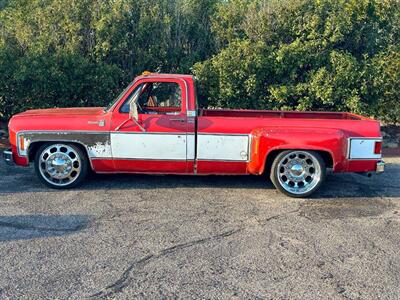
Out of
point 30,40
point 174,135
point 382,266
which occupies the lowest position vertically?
point 382,266

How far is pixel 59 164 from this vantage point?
668 centimetres

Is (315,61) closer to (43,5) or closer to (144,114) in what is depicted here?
(144,114)

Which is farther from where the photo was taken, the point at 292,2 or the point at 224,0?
the point at 224,0

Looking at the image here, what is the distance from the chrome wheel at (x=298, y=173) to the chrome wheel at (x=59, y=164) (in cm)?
297

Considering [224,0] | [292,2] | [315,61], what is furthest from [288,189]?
[224,0]

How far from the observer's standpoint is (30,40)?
1011 cm

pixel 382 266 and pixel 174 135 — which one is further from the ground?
pixel 174 135

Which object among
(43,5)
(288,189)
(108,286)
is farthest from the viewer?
(43,5)

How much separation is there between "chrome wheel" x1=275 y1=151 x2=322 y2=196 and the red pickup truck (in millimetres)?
14

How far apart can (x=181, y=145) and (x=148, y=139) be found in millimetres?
486

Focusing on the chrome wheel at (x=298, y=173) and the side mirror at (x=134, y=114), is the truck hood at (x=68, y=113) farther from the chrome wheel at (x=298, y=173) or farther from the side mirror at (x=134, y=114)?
the chrome wheel at (x=298, y=173)

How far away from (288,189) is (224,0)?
20.1 ft

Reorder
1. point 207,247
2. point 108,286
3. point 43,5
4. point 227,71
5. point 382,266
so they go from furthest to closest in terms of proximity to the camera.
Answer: point 43,5 → point 227,71 → point 207,247 → point 382,266 → point 108,286

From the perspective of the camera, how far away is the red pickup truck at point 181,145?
650cm
